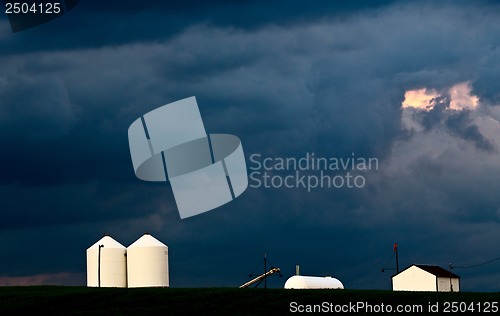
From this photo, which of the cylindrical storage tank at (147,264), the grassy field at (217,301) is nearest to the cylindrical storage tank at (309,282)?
the cylindrical storage tank at (147,264)

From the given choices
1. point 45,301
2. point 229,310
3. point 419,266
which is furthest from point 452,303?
point 419,266

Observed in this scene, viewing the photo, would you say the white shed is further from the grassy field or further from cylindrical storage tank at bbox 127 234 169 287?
cylindrical storage tank at bbox 127 234 169 287

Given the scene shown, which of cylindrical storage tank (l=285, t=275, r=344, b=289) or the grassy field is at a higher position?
cylindrical storage tank (l=285, t=275, r=344, b=289)

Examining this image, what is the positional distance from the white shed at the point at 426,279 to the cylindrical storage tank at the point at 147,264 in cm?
3322

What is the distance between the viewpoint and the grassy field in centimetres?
6749

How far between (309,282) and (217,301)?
1006 inches

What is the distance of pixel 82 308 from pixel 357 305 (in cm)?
2038

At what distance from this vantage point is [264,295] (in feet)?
245

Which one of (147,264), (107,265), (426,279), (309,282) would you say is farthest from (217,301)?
(426,279)

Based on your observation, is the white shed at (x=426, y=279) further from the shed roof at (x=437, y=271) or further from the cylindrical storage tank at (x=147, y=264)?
the cylindrical storage tank at (x=147, y=264)

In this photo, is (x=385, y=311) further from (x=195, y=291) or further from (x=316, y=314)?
(x=195, y=291)

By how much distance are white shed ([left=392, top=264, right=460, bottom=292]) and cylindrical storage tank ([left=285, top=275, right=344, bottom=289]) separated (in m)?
12.3

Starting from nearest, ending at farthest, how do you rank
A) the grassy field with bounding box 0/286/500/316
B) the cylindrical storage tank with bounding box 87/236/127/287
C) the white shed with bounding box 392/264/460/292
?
the grassy field with bounding box 0/286/500/316 → the cylindrical storage tank with bounding box 87/236/127/287 → the white shed with bounding box 392/264/460/292

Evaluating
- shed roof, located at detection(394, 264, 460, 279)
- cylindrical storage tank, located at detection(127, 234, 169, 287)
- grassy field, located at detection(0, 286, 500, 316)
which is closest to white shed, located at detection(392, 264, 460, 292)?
shed roof, located at detection(394, 264, 460, 279)
